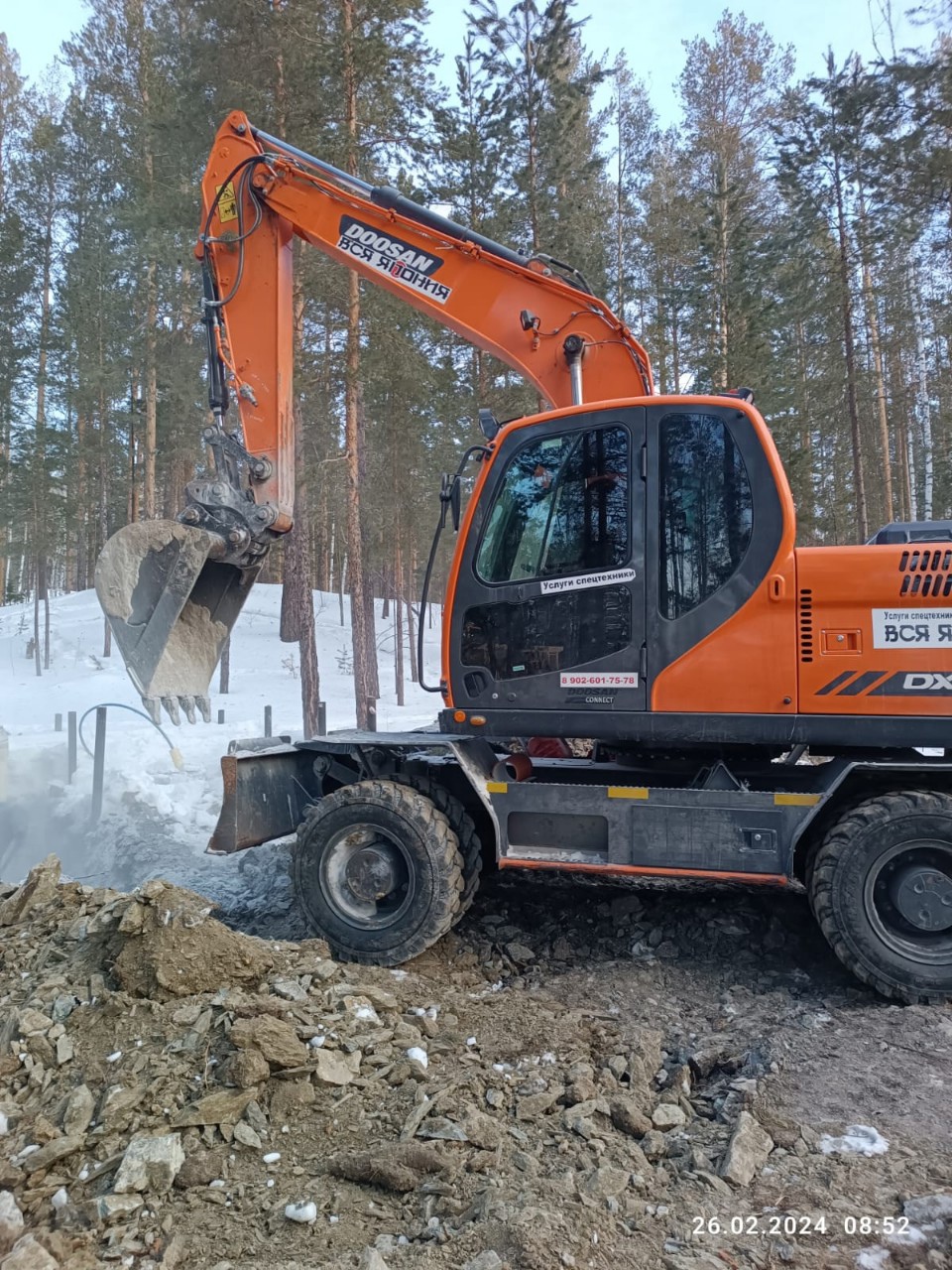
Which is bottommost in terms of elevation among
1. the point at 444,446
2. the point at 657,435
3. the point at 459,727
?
the point at 459,727

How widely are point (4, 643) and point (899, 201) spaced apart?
27566 millimetres

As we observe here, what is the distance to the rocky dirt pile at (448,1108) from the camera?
252 cm

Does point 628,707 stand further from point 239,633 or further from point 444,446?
point 239,633

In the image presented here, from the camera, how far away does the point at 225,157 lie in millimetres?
6082

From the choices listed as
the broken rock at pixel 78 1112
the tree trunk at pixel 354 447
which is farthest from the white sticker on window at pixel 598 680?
the tree trunk at pixel 354 447

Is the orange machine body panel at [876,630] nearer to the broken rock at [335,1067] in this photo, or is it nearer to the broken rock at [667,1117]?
the broken rock at [667,1117]

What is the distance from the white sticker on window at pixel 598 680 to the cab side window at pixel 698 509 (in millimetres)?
389

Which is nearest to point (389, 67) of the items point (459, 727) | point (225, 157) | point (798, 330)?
point (225, 157)

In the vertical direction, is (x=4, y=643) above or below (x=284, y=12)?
below

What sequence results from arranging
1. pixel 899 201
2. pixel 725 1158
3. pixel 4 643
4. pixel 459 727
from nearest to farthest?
pixel 725 1158 → pixel 459 727 → pixel 899 201 → pixel 4 643

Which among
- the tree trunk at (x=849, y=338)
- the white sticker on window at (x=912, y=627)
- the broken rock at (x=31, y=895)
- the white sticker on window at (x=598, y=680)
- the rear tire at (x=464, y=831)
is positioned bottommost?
the broken rock at (x=31, y=895)

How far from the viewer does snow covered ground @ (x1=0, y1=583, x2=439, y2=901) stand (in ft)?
26.5

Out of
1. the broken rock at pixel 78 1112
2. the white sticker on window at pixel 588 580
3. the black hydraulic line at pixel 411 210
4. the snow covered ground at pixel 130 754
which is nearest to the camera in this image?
the broken rock at pixel 78 1112

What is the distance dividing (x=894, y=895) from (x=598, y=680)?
5.97 feet
